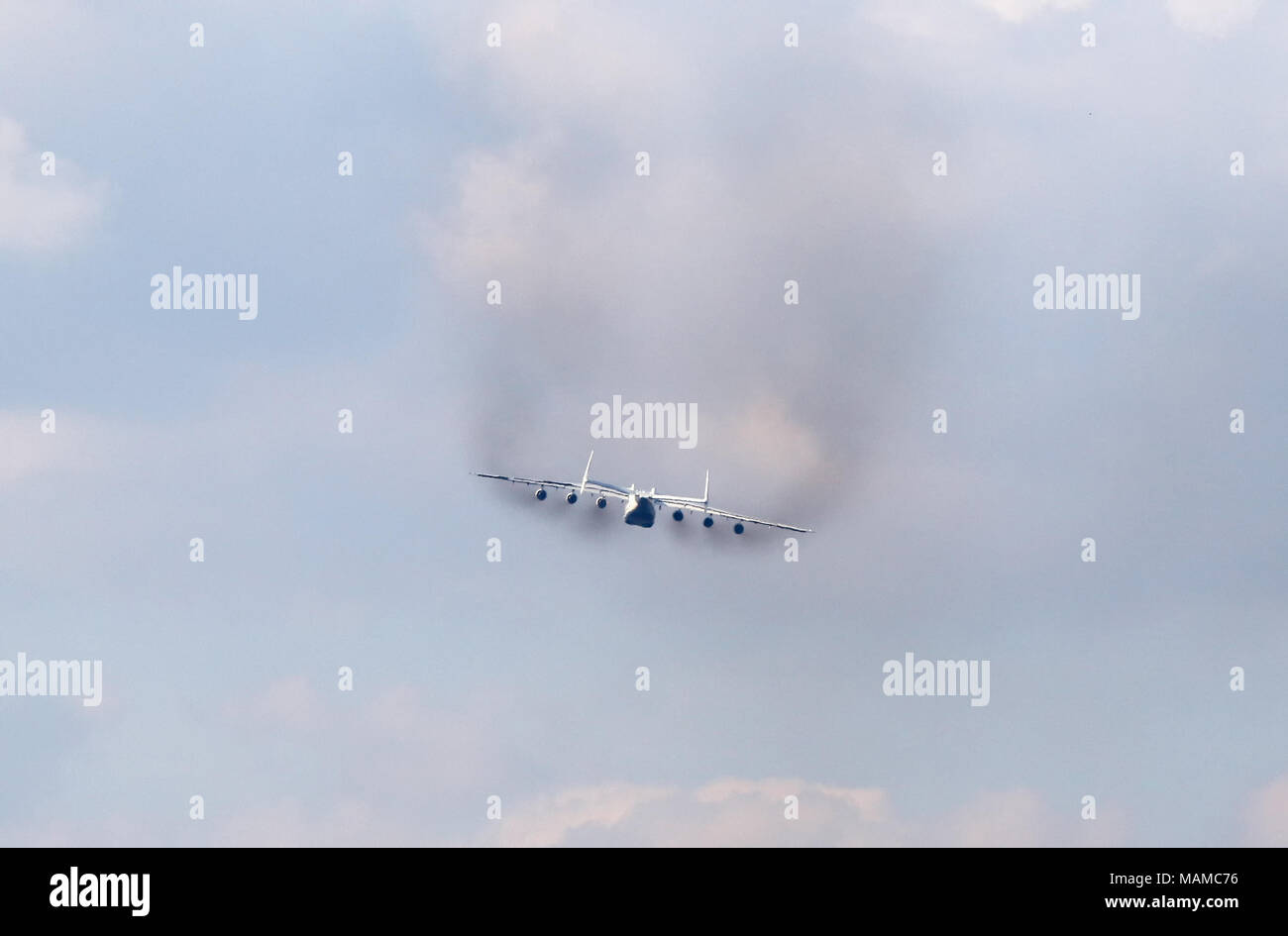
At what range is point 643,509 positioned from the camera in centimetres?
16112
